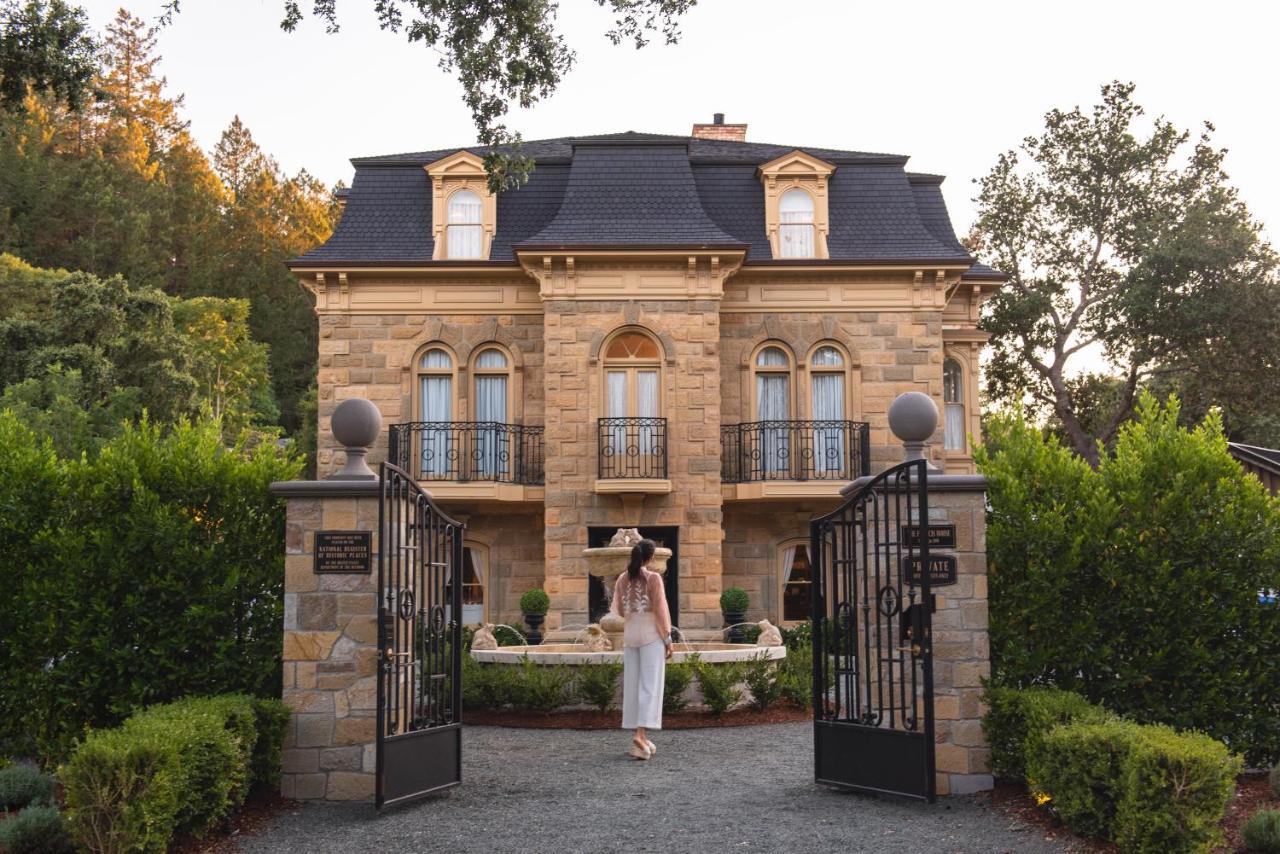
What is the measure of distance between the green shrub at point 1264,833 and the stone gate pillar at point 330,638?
5119 millimetres

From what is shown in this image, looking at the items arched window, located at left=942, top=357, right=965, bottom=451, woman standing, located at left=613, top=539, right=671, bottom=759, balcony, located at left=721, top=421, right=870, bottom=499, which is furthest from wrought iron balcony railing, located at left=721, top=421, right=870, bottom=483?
woman standing, located at left=613, top=539, right=671, bottom=759

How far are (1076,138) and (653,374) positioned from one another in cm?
1599

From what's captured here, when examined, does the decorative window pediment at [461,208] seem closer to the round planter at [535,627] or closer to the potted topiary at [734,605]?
the round planter at [535,627]

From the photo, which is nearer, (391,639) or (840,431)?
(391,639)

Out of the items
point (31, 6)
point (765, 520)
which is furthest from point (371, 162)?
point (31, 6)

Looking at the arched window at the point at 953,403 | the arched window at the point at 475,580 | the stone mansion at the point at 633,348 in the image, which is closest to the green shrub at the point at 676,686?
the stone mansion at the point at 633,348

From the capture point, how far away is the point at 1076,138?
3081cm

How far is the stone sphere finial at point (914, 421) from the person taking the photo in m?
8.28

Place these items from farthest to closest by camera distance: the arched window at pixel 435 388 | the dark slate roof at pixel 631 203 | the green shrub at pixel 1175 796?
the arched window at pixel 435 388 → the dark slate roof at pixel 631 203 → the green shrub at pixel 1175 796

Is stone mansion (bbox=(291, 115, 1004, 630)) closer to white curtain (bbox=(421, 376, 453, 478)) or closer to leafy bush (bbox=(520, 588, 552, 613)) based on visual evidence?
white curtain (bbox=(421, 376, 453, 478))

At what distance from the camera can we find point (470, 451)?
2086 centimetres

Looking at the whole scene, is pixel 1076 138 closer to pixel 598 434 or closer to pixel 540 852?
pixel 598 434

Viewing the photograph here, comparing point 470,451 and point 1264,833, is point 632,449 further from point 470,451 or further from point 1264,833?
point 1264,833

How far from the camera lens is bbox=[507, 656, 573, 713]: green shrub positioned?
12.6 metres
